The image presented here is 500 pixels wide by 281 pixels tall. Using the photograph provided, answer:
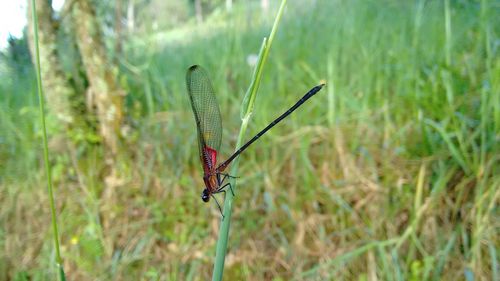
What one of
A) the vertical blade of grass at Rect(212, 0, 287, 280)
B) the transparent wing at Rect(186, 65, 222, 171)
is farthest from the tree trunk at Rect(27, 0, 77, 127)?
the vertical blade of grass at Rect(212, 0, 287, 280)

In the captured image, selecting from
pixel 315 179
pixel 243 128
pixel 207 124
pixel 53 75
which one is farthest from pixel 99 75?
pixel 243 128

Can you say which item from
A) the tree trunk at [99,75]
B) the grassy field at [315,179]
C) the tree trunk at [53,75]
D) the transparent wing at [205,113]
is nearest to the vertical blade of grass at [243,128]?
the transparent wing at [205,113]

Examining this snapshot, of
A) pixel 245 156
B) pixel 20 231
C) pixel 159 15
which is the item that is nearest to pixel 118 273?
pixel 20 231

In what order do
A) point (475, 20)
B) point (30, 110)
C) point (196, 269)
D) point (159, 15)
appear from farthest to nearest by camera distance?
point (159, 15)
point (475, 20)
point (30, 110)
point (196, 269)

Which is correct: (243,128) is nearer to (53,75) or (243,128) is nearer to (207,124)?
(207,124)

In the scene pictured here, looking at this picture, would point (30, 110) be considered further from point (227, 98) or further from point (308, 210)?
point (308, 210)

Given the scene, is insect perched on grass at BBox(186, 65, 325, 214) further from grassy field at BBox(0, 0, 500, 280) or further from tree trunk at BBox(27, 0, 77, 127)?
tree trunk at BBox(27, 0, 77, 127)
